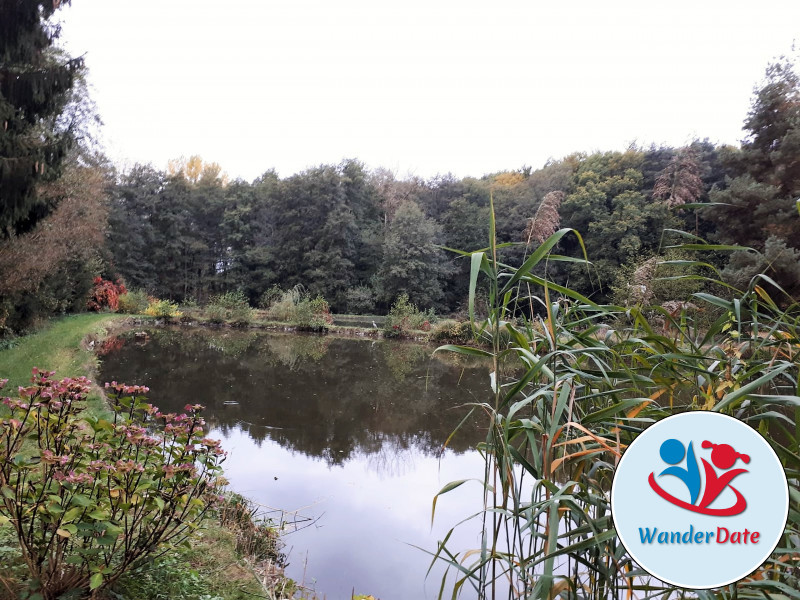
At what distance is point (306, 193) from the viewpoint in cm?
2141

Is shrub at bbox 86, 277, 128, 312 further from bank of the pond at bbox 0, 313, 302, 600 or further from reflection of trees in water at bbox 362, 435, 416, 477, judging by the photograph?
bank of the pond at bbox 0, 313, 302, 600

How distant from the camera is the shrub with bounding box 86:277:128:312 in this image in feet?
49.5

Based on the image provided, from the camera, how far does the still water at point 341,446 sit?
8.82ft

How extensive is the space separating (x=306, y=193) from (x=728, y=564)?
2198 centimetres

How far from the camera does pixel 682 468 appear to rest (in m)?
0.74

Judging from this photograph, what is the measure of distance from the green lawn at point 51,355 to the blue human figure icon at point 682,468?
5620 millimetres

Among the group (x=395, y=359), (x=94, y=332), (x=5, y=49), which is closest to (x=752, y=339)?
(x=5, y=49)

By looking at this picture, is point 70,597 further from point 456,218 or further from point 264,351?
point 456,218

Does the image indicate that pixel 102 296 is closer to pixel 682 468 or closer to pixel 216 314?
pixel 216 314

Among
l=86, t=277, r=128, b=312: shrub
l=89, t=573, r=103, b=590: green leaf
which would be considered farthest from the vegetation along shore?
l=86, t=277, r=128, b=312: shrub

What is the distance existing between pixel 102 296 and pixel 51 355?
34.4ft

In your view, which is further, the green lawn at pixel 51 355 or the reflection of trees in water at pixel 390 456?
the green lawn at pixel 51 355

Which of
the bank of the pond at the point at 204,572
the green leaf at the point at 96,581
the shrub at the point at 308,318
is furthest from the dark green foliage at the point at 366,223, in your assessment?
the green leaf at the point at 96,581

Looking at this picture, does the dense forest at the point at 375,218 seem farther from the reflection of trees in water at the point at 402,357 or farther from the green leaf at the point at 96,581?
the green leaf at the point at 96,581
